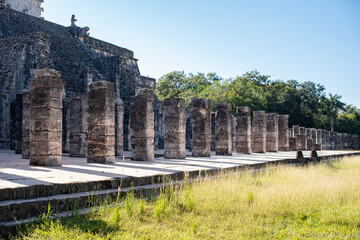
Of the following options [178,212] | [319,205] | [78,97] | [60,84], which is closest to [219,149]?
[78,97]

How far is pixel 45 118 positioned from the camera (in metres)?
10.5

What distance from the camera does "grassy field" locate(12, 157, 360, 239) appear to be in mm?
Result: 5250

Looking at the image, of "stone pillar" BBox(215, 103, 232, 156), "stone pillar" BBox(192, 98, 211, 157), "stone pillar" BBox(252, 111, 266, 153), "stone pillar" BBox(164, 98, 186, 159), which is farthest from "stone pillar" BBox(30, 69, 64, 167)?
"stone pillar" BBox(252, 111, 266, 153)

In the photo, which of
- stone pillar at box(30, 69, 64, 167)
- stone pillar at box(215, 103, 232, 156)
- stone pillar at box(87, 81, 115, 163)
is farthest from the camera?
stone pillar at box(215, 103, 232, 156)

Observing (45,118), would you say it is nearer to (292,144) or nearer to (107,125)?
(107,125)

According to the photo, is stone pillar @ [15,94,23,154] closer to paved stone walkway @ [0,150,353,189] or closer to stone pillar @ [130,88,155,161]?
paved stone walkway @ [0,150,353,189]

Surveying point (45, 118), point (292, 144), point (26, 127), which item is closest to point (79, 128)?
point (26, 127)

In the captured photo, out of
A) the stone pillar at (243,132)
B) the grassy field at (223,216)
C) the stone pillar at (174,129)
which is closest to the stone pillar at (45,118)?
the grassy field at (223,216)

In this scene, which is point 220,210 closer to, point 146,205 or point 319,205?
point 146,205

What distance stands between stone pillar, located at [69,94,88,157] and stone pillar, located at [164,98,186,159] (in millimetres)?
3298

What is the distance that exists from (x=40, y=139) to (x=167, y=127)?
5783 mm

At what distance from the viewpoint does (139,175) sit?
25.8 feet

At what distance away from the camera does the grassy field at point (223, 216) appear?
207 inches

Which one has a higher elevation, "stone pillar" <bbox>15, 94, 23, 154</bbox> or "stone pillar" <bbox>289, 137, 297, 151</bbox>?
"stone pillar" <bbox>15, 94, 23, 154</bbox>
